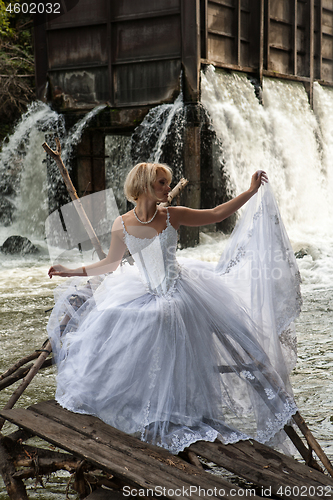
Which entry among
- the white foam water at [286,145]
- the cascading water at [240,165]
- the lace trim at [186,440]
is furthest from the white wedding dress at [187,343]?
the white foam water at [286,145]

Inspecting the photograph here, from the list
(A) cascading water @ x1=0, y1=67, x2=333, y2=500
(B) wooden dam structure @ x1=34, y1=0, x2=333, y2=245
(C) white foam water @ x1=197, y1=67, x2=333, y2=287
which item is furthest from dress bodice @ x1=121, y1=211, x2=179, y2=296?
(B) wooden dam structure @ x1=34, y1=0, x2=333, y2=245

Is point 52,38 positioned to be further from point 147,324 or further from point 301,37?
point 147,324

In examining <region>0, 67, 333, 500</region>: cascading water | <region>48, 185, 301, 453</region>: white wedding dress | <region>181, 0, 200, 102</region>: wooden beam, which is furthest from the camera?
<region>181, 0, 200, 102</region>: wooden beam

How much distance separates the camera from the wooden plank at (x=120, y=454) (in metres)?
1.95

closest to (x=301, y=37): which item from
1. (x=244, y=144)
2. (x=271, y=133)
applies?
(x=271, y=133)

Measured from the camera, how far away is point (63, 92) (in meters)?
11.1

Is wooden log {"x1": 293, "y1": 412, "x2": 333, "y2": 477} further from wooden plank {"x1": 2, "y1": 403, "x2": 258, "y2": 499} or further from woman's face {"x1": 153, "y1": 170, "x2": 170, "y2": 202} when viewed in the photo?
woman's face {"x1": 153, "y1": 170, "x2": 170, "y2": 202}

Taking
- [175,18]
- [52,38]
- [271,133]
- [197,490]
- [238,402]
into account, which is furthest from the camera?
[271,133]

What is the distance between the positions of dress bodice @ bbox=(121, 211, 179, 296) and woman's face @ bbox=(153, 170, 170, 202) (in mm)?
124

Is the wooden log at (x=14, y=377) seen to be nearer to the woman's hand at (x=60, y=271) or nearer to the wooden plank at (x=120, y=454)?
the wooden plank at (x=120, y=454)

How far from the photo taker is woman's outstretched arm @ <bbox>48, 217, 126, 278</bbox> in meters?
2.86

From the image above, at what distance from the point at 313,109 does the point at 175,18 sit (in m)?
5.08

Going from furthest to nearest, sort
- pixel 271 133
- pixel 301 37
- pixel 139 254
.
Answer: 1. pixel 301 37
2. pixel 271 133
3. pixel 139 254

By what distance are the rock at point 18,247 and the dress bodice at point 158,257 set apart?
7.83 m
